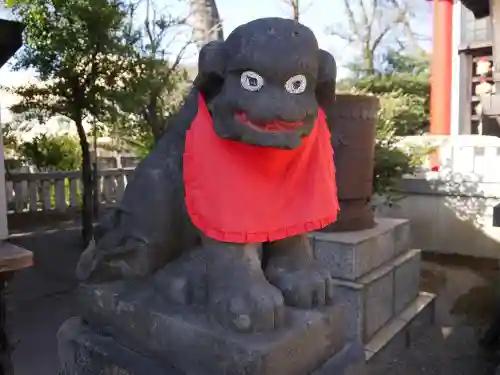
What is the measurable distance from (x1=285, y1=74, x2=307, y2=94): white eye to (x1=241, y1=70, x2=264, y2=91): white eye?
0.05m

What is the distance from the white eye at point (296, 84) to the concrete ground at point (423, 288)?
1.16m

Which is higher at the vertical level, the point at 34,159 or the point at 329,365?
the point at 34,159

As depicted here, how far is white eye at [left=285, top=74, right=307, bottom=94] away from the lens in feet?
3.01

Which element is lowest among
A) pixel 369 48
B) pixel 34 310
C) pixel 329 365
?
pixel 34 310

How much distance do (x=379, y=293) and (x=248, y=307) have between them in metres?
1.75

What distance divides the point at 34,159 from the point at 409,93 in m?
7.00

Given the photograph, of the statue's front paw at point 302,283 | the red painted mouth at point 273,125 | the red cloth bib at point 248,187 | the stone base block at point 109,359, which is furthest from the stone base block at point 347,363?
the red painted mouth at point 273,125

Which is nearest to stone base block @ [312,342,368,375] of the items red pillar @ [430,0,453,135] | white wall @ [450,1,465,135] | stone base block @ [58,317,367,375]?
stone base block @ [58,317,367,375]

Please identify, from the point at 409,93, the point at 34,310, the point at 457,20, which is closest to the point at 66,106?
the point at 34,310

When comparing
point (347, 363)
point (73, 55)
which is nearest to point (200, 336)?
point (347, 363)

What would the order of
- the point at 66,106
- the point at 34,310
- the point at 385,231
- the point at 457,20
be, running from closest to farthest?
the point at 385,231 → the point at 34,310 → the point at 66,106 → the point at 457,20

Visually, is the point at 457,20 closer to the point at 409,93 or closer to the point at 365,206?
the point at 409,93

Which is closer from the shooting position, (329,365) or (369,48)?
(329,365)

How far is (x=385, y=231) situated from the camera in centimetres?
263
